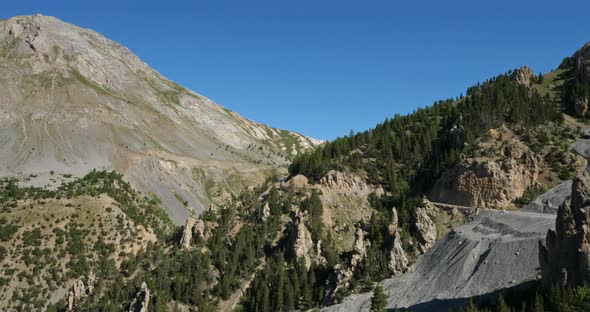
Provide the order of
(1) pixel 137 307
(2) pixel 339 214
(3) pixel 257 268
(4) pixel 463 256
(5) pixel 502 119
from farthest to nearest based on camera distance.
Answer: (5) pixel 502 119, (2) pixel 339 214, (3) pixel 257 268, (1) pixel 137 307, (4) pixel 463 256

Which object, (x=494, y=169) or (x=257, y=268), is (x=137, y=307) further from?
(x=494, y=169)

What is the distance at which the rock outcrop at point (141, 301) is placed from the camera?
252 feet

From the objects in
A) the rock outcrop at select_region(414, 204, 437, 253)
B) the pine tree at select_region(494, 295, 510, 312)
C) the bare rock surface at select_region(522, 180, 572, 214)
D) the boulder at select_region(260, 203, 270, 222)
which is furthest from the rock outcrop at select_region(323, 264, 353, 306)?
the bare rock surface at select_region(522, 180, 572, 214)

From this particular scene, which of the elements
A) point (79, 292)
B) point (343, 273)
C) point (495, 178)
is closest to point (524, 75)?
point (495, 178)

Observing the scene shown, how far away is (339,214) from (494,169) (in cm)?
3030

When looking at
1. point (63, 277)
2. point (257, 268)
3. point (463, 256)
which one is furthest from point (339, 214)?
point (63, 277)

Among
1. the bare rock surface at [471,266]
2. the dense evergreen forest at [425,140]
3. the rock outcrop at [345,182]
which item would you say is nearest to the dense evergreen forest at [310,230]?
the dense evergreen forest at [425,140]

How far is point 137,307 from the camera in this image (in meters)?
78.1

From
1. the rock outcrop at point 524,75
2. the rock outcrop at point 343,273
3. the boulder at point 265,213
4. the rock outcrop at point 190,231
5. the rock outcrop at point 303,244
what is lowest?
the rock outcrop at point 343,273

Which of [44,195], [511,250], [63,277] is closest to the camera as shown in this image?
[511,250]

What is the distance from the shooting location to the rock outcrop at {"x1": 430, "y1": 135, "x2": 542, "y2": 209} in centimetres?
8912

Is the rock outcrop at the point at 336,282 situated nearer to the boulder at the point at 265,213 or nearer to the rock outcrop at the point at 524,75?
the boulder at the point at 265,213

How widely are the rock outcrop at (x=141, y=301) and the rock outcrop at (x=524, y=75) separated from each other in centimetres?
11729

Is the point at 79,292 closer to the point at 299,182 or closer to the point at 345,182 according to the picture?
the point at 299,182
